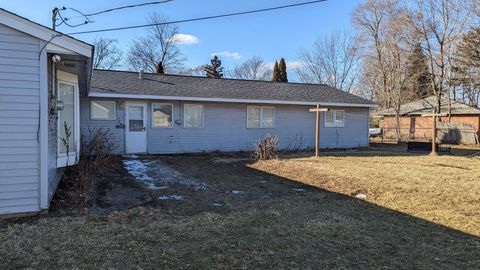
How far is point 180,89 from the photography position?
1428 centimetres

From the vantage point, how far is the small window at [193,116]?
13844 mm

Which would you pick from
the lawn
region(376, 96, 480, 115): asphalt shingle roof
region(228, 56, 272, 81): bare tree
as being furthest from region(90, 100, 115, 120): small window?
region(228, 56, 272, 81): bare tree

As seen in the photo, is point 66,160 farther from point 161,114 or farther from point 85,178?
point 161,114

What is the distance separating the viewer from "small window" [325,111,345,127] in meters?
16.6

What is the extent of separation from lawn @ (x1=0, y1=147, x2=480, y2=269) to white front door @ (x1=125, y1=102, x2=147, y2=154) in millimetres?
6071

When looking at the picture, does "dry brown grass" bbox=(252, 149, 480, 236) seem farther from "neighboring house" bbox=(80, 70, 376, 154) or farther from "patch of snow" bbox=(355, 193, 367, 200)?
"neighboring house" bbox=(80, 70, 376, 154)

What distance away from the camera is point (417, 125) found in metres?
25.2

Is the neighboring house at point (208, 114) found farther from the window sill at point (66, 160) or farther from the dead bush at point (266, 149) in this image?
the window sill at point (66, 160)

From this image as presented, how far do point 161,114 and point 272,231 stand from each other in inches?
384

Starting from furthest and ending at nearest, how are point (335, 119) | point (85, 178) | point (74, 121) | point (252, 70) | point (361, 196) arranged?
point (252, 70) → point (335, 119) → point (74, 121) → point (361, 196) → point (85, 178)

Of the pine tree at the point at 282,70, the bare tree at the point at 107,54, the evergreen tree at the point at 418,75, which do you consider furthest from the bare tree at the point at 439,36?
the bare tree at the point at 107,54

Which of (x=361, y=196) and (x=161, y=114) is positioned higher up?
(x=161, y=114)

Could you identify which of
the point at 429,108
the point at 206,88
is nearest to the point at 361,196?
the point at 206,88

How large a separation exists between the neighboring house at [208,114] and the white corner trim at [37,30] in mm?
6967
